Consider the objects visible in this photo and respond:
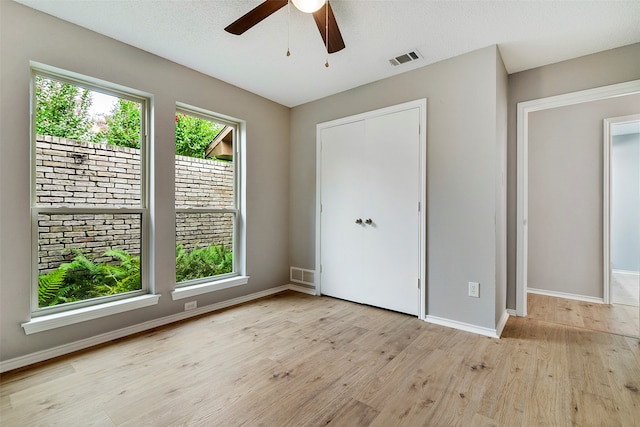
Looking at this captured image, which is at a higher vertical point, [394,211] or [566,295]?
[394,211]

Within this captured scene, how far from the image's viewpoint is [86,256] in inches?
94.7

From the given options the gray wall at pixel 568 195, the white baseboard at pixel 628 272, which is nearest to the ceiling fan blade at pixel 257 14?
the gray wall at pixel 568 195

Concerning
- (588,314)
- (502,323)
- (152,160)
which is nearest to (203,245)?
(152,160)

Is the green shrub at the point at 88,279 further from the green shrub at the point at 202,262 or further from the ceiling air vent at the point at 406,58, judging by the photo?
the ceiling air vent at the point at 406,58

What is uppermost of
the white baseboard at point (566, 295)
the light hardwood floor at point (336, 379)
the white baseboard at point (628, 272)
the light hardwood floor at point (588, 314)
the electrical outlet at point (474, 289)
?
the electrical outlet at point (474, 289)

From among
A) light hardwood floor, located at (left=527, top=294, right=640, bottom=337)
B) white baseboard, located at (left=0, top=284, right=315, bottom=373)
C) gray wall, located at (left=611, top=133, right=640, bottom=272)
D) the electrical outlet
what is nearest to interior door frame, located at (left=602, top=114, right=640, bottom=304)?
light hardwood floor, located at (left=527, top=294, right=640, bottom=337)

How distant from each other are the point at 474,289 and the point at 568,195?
7.52 feet

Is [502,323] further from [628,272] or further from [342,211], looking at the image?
[628,272]

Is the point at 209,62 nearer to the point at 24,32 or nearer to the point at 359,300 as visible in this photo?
the point at 24,32

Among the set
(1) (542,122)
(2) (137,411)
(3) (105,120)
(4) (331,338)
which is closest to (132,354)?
(2) (137,411)

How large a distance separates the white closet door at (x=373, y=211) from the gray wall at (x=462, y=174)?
7.4 inches

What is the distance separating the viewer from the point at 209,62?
2871 millimetres

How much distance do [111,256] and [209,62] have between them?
202cm

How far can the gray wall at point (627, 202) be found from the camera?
4.82 metres
